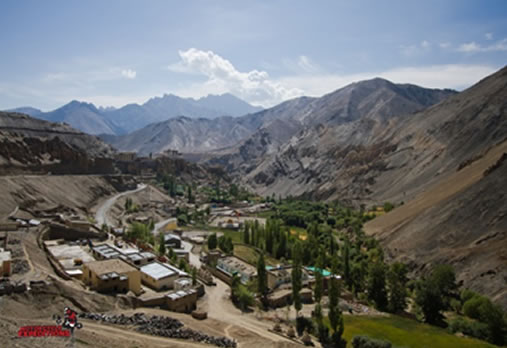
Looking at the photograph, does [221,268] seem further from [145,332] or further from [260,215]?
[260,215]

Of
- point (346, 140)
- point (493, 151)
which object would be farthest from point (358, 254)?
point (346, 140)

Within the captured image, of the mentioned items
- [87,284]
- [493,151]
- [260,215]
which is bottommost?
[260,215]

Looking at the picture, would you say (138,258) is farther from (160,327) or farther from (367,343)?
(367,343)

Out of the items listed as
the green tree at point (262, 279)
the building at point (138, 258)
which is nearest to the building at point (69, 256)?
the building at point (138, 258)

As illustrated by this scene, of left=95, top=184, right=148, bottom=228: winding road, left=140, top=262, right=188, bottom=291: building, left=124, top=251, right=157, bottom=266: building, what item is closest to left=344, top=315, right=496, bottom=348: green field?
left=140, top=262, right=188, bottom=291: building

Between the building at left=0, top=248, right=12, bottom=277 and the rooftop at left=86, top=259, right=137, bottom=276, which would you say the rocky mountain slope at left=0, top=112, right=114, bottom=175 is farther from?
the building at left=0, top=248, right=12, bottom=277

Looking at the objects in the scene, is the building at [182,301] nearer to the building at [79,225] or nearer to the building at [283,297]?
the building at [283,297]
